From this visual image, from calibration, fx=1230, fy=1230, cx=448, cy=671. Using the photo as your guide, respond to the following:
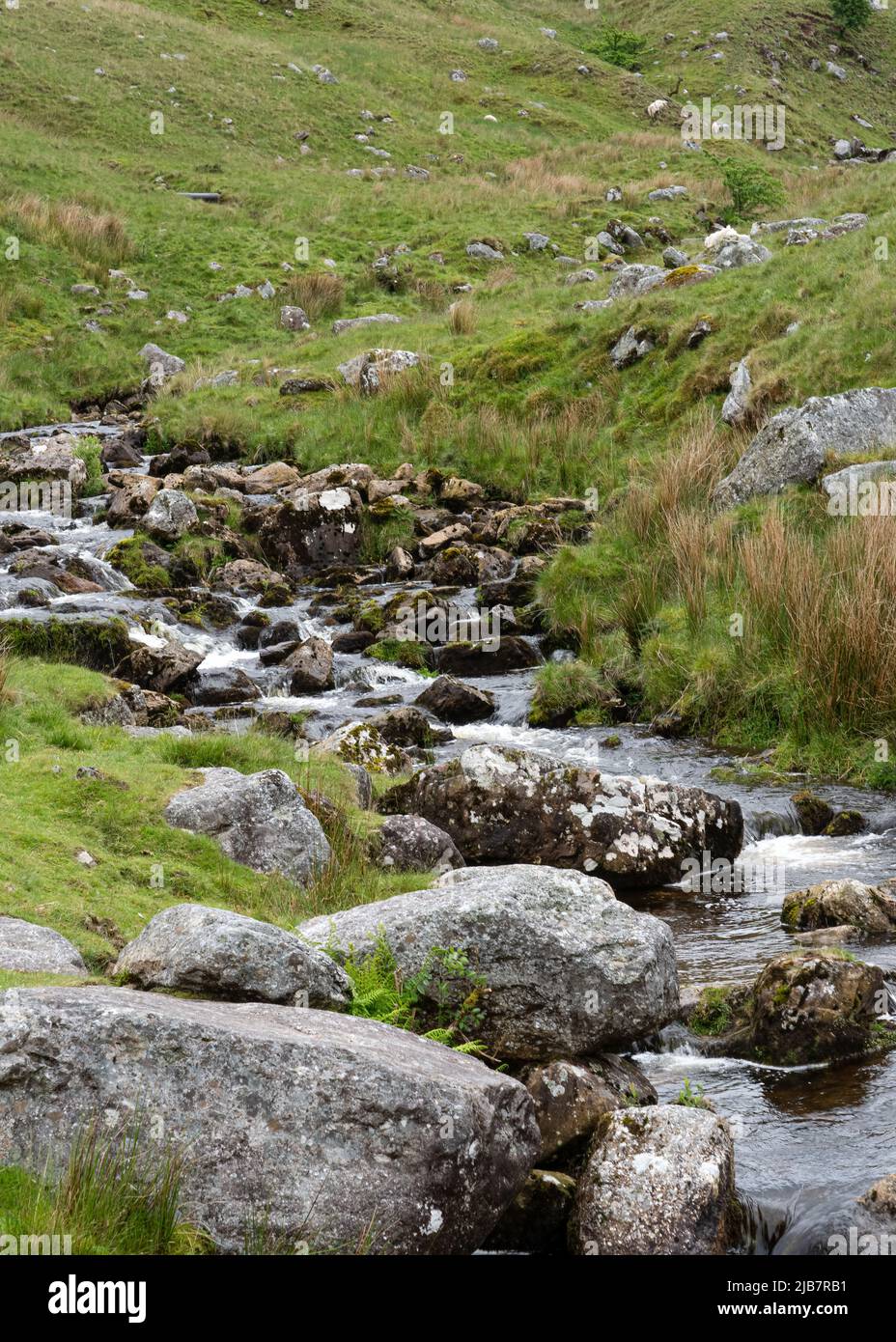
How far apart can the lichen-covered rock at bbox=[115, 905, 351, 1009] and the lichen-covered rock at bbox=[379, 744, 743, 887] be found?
4.26 meters

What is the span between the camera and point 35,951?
611 centimetres

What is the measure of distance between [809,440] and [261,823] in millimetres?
9975

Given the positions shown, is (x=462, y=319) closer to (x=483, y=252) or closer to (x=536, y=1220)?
(x=483, y=252)

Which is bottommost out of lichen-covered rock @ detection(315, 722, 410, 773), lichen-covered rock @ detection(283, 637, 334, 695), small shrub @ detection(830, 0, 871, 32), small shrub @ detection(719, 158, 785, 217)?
lichen-covered rock @ detection(315, 722, 410, 773)

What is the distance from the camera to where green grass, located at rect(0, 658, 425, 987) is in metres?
7.43

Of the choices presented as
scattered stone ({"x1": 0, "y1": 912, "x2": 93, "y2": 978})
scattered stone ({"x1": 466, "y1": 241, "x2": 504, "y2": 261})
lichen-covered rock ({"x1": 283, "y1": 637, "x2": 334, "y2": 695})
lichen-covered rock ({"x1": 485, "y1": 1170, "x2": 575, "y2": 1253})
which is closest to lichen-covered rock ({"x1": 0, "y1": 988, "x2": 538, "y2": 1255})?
lichen-covered rock ({"x1": 485, "y1": 1170, "x2": 575, "y2": 1253})

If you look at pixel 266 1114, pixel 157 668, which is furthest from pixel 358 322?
pixel 266 1114

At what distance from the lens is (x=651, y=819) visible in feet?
33.3

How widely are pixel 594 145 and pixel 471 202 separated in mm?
11855

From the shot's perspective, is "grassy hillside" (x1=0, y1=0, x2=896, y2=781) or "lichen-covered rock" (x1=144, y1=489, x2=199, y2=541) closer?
"grassy hillside" (x1=0, y1=0, x2=896, y2=781)

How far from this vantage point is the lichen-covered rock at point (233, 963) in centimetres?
556

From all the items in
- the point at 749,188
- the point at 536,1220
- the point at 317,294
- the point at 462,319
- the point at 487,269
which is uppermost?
the point at 749,188

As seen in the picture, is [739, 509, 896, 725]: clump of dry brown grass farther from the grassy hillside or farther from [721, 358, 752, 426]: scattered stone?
[721, 358, 752, 426]: scattered stone

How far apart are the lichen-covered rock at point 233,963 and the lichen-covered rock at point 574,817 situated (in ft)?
14.0
